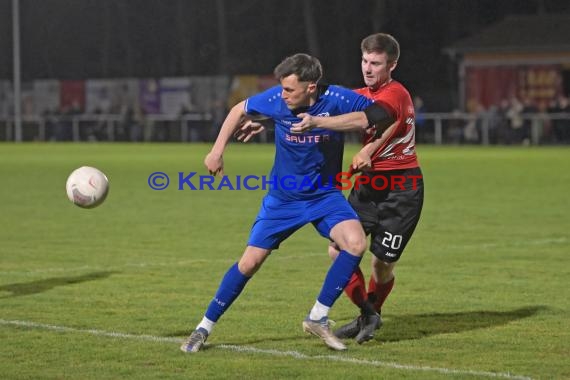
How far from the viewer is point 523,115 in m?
41.8

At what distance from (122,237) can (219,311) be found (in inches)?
306

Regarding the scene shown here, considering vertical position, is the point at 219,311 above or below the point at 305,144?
below

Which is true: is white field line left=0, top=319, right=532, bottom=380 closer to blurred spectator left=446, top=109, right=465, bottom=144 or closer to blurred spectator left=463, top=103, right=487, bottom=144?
blurred spectator left=463, top=103, right=487, bottom=144

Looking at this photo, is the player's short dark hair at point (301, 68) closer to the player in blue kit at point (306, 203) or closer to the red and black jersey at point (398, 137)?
the player in blue kit at point (306, 203)

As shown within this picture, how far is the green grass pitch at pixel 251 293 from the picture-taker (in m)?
8.08

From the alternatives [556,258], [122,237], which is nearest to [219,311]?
[556,258]

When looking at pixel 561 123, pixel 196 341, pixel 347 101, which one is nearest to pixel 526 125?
pixel 561 123

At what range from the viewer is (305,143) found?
851 centimetres

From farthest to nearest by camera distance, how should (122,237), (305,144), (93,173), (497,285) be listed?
(122,237)
(497,285)
(93,173)
(305,144)

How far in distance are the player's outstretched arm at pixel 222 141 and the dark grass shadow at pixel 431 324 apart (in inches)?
48.9

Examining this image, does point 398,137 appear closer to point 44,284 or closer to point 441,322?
point 441,322

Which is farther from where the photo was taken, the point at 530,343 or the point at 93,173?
the point at 93,173

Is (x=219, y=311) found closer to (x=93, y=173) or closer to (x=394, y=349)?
(x=394, y=349)

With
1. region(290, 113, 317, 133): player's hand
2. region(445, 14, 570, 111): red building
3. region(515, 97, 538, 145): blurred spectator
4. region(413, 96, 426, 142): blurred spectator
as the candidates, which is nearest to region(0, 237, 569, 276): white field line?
region(290, 113, 317, 133): player's hand
